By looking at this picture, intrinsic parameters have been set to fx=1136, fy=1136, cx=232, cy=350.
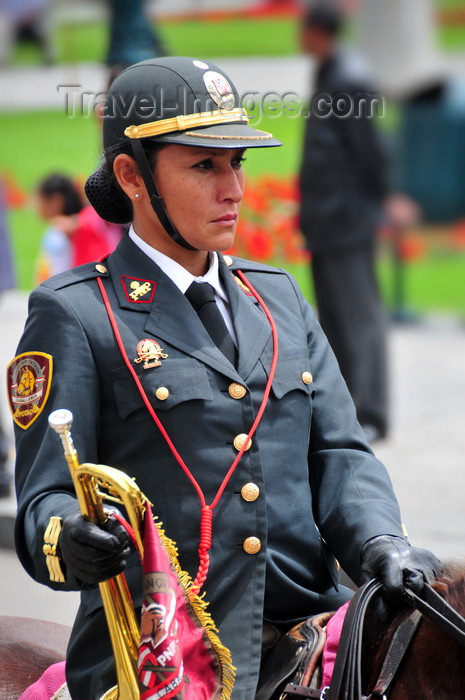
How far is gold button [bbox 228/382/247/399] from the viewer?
87.4 inches

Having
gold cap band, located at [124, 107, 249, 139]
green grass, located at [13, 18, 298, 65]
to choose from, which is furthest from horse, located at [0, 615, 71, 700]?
green grass, located at [13, 18, 298, 65]

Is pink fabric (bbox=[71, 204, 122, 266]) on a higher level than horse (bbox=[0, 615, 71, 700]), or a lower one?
higher

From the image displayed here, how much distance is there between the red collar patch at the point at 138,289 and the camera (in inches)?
90.5

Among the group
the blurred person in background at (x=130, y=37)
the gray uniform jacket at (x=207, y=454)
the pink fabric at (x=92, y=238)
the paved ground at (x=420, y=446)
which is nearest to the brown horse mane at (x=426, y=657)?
the gray uniform jacket at (x=207, y=454)

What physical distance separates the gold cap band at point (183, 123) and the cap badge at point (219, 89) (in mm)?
18

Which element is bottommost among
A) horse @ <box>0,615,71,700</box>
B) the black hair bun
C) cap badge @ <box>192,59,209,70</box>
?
horse @ <box>0,615,71,700</box>

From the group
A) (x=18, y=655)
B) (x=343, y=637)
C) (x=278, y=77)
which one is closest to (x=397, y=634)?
(x=343, y=637)

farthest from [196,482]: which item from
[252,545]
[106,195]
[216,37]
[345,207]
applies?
[216,37]

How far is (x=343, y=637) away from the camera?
1988 mm

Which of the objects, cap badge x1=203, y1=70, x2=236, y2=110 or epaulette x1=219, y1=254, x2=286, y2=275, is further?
epaulette x1=219, y1=254, x2=286, y2=275

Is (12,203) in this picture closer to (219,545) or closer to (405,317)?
(405,317)

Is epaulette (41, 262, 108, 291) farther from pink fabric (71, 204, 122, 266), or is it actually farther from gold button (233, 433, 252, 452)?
pink fabric (71, 204, 122, 266)

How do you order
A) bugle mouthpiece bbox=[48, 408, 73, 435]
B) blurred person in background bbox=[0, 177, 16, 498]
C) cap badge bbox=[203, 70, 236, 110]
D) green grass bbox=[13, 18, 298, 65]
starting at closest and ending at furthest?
1. bugle mouthpiece bbox=[48, 408, 73, 435]
2. cap badge bbox=[203, 70, 236, 110]
3. blurred person in background bbox=[0, 177, 16, 498]
4. green grass bbox=[13, 18, 298, 65]

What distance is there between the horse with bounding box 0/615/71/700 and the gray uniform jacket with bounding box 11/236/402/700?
35 cm
